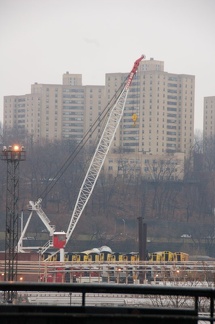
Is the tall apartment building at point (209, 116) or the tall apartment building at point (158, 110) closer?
the tall apartment building at point (158, 110)

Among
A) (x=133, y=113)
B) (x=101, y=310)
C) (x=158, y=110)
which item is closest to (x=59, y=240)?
(x=101, y=310)

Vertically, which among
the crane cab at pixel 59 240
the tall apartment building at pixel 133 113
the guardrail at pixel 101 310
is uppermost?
the tall apartment building at pixel 133 113

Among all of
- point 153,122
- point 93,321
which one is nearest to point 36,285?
point 93,321

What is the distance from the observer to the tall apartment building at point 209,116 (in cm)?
13425

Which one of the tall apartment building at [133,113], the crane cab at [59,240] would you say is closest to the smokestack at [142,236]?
the crane cab at [59,240]

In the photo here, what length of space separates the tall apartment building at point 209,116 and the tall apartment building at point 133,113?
637cm

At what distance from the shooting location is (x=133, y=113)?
11300 cm

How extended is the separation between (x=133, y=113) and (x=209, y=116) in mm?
27941

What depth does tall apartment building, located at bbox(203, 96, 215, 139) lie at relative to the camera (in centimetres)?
13425

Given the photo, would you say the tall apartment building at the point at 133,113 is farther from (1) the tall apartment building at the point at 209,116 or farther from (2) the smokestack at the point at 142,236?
(2) the smokestack at the point at 142,236

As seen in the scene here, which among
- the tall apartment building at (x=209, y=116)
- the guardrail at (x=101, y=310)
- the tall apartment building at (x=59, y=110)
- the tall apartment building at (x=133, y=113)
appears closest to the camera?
the guardrail at (x=101, y=310)

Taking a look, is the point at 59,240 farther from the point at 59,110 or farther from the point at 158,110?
the point at 59,110

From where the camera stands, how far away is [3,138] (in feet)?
350

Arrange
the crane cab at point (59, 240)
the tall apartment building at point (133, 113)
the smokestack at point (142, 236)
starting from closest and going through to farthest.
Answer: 1. the smokestack at point (142, 236)
2. the crane cab at point (59, 240)
3. the tall apartment building at point (133, 113)
